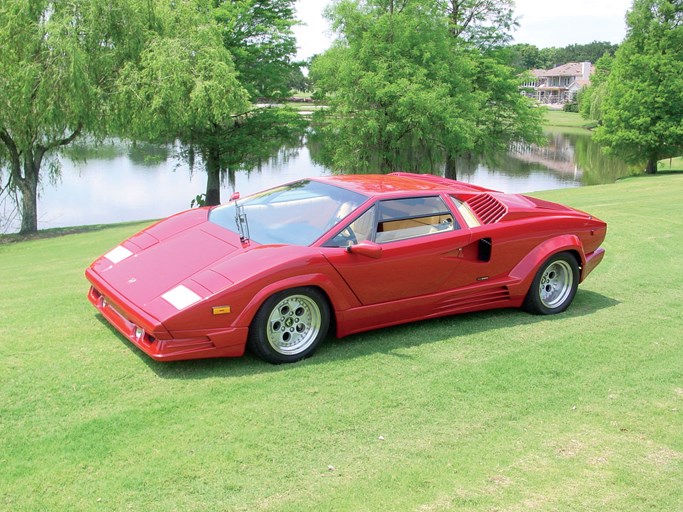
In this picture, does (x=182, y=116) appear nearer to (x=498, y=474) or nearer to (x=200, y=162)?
(x=200, y=162)

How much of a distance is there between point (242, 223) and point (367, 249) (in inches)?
48.9

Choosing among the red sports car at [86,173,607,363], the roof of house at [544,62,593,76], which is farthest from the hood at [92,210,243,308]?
the roof of house at [544,62,593,76]

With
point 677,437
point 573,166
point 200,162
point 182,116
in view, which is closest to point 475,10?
point 573,166

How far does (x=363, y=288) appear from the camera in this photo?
5426 millimetres

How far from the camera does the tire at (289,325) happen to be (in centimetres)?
493

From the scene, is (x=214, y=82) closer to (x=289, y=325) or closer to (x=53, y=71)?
(x=53, y=71)

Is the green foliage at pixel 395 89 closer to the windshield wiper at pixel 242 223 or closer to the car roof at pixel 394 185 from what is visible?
the car roof at pixel 394 185

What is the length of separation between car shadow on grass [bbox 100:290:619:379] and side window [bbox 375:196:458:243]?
2.79ft

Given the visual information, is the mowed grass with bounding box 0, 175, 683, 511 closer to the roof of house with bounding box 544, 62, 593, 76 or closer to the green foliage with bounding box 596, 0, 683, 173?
the green foliage with bounding box 596, 0, 683, 173

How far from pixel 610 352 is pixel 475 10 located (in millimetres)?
37761

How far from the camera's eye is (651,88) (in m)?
42.2

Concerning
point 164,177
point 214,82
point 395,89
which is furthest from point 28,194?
point 395,89

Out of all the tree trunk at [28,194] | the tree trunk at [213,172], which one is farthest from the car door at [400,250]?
the tree trunk at [213,172]

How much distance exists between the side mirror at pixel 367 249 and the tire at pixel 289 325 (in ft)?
1.43
